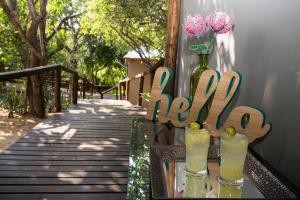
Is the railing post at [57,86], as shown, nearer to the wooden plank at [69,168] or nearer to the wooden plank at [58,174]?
the wooden plank at [69,168]

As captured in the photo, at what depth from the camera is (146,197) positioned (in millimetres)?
1043

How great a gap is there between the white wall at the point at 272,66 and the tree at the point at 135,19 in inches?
187

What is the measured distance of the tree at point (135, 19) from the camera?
22.4 ft

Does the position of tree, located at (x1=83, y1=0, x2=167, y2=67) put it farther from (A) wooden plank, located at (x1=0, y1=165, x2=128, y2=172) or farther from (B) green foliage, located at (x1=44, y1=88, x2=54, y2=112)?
(A) wooden plank, located at (x1=0, y1=165, x2=128, y2=172)

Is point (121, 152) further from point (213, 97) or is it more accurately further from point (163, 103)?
point (213, 97)

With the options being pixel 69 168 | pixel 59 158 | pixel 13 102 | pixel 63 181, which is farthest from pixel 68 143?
pixel 13 102

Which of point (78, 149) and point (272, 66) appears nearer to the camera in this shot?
point (272, 66)

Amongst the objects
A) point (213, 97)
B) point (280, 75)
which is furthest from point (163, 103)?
point (280, 75)

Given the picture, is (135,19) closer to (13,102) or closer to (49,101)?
(49,101)

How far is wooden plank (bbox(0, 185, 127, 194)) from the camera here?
2.12 m

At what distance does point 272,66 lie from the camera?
1637 millimetres

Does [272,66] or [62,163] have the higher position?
[272,66]

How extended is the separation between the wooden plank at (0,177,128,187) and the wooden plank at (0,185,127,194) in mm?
50

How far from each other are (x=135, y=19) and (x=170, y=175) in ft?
22.7
